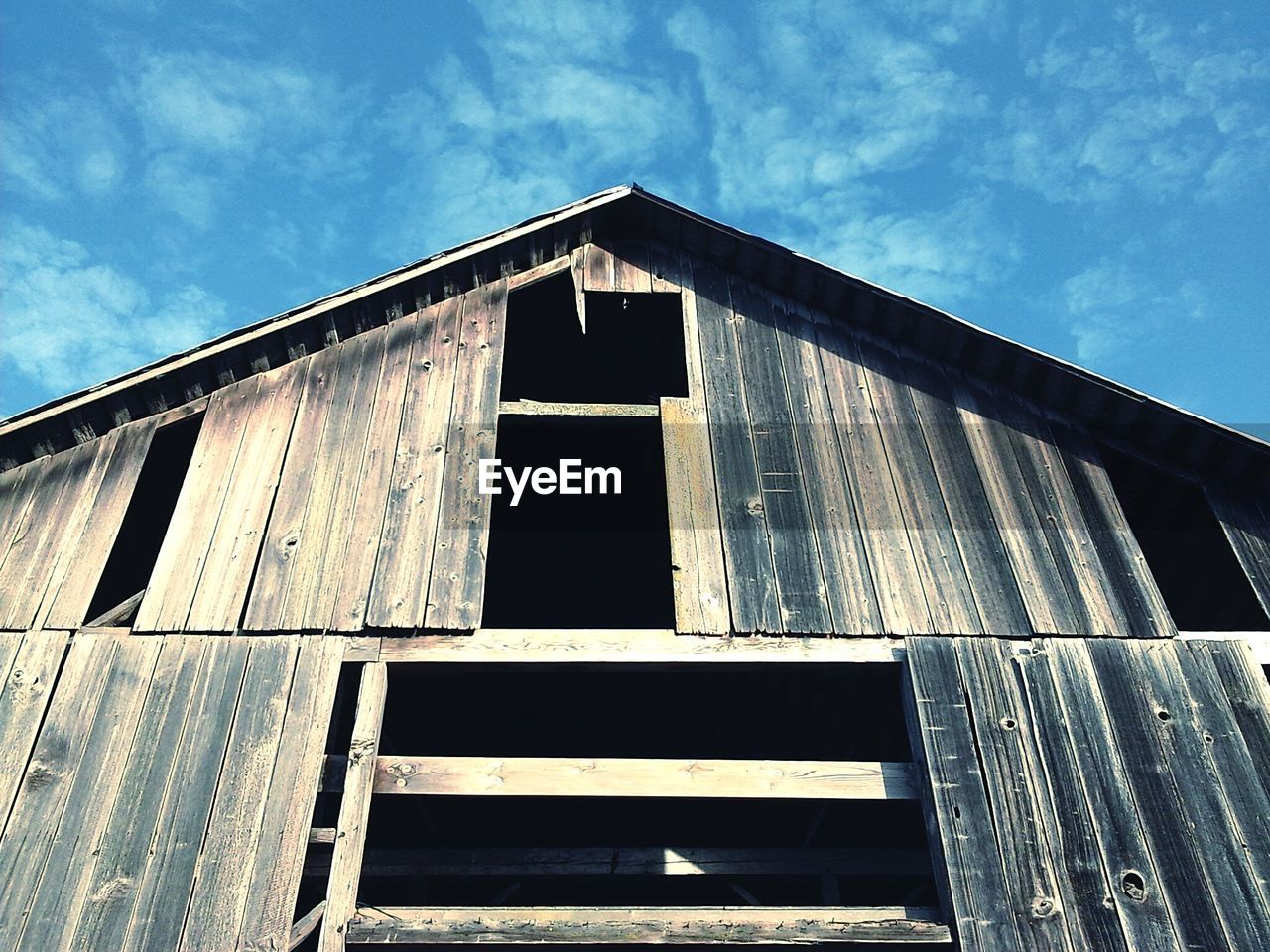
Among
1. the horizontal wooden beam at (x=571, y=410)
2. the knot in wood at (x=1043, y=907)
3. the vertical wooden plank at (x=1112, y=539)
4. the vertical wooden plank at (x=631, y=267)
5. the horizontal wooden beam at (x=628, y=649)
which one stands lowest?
the knot in wood at (x=1043, y=907)

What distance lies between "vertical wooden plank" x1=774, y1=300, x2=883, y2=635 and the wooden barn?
0.03 metres

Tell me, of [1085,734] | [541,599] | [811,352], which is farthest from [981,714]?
[541,599]

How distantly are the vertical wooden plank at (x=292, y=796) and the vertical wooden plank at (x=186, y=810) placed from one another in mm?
344

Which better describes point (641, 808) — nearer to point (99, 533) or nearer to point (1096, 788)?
point (1096, 788)

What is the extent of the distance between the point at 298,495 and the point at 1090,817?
5644 millimetres

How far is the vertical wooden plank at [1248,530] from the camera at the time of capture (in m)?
7.01

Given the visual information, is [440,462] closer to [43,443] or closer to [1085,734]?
[43,443]

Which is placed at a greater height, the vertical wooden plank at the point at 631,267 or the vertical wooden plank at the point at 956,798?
the vertical wooden plank at the point at 631,267

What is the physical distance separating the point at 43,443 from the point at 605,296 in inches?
191

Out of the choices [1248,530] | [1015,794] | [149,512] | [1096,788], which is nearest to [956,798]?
[1015,794]

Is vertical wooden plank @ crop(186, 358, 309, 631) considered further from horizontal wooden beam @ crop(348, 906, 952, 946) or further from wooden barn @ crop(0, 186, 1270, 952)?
horizontal wooden beam @ crop(348, 906, 952, 946)

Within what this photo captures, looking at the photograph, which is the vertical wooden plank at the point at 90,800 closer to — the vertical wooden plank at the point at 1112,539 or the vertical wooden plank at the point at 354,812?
the vertical wooden plank at the point at 354,812

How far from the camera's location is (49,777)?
5461 mm

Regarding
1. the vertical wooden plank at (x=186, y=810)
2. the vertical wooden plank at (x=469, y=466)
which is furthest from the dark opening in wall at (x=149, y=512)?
the vertical wooden plank at (x=186, y=810)
